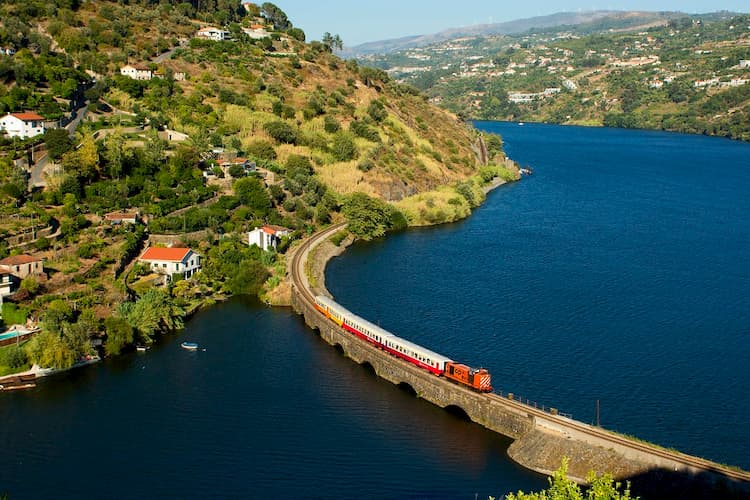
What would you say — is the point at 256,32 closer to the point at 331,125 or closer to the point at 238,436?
the point at 331,125

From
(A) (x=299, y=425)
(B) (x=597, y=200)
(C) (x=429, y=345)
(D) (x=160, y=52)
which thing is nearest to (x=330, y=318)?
(C) (x=429, y=345)

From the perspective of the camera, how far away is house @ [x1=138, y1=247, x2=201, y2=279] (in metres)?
63.7

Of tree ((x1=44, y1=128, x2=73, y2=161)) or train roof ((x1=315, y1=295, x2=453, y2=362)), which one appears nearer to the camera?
train roof ((x1=315, y1=295, x2=453, y2=362))

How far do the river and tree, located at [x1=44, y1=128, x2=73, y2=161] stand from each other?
2576 cm

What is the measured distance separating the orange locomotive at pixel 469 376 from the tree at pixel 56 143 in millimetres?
48589

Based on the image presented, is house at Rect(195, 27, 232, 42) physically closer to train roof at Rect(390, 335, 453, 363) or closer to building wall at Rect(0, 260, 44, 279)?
building wall at Rect(0, 260, 44, 279)

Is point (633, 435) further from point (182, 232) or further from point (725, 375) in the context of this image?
point (182, 232)

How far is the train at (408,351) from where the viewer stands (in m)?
43.5

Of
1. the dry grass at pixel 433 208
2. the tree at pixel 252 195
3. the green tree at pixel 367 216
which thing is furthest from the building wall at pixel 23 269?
the dry grass at pixel 433 208

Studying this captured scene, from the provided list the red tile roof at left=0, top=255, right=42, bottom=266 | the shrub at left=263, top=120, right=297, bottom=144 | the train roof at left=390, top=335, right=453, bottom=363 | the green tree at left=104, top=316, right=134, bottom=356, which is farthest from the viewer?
the shrub at left=263, top=120, right=297, bottom=144

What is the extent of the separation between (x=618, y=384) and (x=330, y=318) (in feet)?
69.2

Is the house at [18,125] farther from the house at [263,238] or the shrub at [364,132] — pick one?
the shrub at [364,132]

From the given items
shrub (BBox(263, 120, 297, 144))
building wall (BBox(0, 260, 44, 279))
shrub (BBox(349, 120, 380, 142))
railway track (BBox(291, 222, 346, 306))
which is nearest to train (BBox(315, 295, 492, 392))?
railway track (BBox(291, 222, 346, 306))

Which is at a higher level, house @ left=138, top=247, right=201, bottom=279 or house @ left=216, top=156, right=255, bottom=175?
house @ left=216, top=156, right=255, bottom=175
